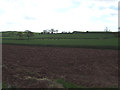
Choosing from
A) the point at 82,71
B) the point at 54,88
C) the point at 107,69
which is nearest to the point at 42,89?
the point at 54,88

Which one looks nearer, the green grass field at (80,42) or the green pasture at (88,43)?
the green pasture at (88,43)

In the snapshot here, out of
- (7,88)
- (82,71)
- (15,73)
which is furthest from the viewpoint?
(82,71)

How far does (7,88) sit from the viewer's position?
386 inches

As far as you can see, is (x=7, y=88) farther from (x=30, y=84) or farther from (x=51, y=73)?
(x=51, y=73)

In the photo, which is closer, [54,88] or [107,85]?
[54,88]

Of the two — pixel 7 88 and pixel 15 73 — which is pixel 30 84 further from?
pixel 15 73

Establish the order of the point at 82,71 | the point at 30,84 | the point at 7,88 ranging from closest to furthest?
the point at 7,88
the point at 30,84
the point at 82,71

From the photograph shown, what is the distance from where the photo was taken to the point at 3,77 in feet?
42.7

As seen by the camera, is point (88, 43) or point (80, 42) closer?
point (88, 43)

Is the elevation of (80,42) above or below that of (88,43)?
above

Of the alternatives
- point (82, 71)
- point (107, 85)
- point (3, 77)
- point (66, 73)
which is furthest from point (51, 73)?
point (107, 85)

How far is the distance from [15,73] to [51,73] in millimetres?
3447

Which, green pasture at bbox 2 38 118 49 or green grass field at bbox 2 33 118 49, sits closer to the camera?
green pasture at bbox 2 38 118 49

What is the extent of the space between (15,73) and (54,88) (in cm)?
603
